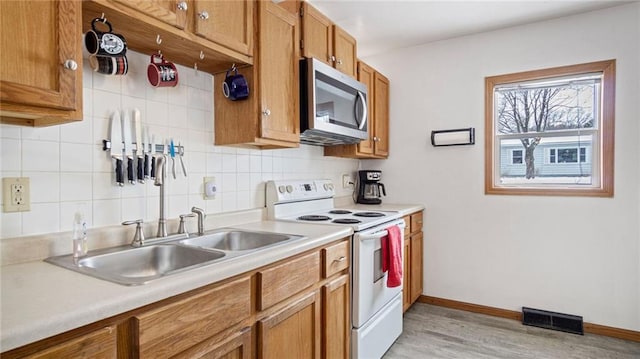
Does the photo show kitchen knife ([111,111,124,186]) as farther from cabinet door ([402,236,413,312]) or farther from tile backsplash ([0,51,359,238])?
cabinet door ([402,236,413,312])

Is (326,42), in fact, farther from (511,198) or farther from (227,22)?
(511,198)

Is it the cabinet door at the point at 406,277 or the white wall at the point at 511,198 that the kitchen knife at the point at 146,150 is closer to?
the cabinet door at the point at 406,277

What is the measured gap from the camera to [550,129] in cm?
282

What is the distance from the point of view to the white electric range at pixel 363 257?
1966 millimetres

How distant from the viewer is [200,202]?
5.93 ft

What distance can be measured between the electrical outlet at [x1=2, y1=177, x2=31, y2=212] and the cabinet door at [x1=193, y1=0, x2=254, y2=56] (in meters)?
0.84

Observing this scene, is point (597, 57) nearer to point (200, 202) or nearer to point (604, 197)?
point (604, 197)

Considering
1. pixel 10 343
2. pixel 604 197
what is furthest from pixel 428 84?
pixel 10 343

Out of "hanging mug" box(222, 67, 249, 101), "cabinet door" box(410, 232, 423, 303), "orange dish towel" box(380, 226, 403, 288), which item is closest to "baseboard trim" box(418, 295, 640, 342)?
"cabinet door" box(410, 232, 423, 303)

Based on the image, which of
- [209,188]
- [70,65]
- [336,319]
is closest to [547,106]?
[336,319]

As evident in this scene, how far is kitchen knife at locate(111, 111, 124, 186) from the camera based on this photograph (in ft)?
4.58

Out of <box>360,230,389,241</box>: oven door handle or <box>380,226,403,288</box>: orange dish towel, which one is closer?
<box>360,230,389,241</box>: oven door handle

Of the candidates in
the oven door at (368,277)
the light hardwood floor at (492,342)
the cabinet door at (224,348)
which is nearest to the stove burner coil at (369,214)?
the oven door at (368,277)

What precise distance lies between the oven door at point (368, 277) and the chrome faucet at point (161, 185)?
1004 mm
